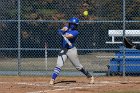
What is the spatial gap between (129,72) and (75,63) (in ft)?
12.1

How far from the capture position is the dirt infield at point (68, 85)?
46.8 ft

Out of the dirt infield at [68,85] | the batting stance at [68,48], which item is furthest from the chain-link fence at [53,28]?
the batting stance at [68,48]

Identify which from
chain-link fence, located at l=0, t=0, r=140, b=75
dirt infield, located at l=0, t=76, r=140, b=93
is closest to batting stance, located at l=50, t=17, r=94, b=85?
dirt infield, located at l=0, t=76, r=140, b=93

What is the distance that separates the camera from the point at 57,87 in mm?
15055

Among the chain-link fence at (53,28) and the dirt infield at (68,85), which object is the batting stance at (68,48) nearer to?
the dirt infield at (68,85)

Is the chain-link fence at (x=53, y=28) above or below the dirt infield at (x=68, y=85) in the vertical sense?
above

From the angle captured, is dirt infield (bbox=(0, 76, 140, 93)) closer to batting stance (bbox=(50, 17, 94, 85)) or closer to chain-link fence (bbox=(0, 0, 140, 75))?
batting stance (bbox=(50, 17, 94, 85))

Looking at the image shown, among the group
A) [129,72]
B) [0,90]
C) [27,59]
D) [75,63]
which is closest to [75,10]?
[27,59]

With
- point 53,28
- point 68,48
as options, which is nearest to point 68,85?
point 68,48

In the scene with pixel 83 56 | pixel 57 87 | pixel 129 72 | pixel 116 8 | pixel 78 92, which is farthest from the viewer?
pixel 83 56

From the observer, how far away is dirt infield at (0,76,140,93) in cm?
1425

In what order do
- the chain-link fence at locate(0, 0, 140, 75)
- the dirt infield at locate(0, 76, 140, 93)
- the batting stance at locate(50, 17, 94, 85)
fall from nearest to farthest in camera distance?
1. the dirt infield at locate(0, 76, 140, 93)
2. the batting stance at locate(50, 17, 94, 85)
3. the chain-link fence at locate(0, 0, 140, 75)

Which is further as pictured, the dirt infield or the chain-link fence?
the chain-link fence

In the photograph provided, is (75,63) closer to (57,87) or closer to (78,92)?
(57,87)
